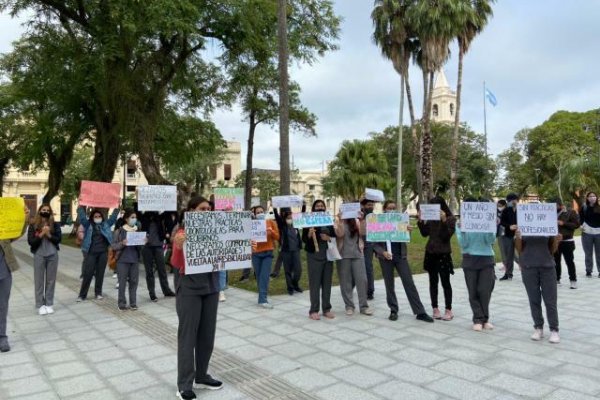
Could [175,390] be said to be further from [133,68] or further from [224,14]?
[133,68]

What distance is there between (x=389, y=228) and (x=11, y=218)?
5.30 m

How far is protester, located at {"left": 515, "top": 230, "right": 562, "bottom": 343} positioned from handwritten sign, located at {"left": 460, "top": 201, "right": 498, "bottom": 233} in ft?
1.35

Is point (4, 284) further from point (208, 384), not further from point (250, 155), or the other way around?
point (250, 155)

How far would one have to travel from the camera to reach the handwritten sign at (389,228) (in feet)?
23.9

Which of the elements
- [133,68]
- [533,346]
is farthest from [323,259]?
[133,68]

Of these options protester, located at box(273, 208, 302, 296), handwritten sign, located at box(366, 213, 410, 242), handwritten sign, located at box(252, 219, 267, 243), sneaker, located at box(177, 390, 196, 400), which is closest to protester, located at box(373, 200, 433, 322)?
handwritten sign, located at box(366, 213, 410, 242)

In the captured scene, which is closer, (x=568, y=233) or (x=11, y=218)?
(x=11, y=218)

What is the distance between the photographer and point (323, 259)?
7.46 metres

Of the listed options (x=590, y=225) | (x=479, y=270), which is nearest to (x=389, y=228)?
(x=479, y=270)

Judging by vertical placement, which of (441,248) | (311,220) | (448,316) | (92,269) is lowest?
(448,316)

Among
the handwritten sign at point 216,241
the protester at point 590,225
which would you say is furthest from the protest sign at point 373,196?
the protester at point 590,225

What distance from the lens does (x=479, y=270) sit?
6.56 metres

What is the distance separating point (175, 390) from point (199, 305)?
0.91 m

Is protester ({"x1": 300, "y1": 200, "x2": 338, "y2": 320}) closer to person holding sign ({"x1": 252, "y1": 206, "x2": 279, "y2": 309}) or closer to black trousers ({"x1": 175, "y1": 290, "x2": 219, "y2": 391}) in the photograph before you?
person holding sign ({"x1": 252, "y1": 206, "x2": 279, "y2": 309})
